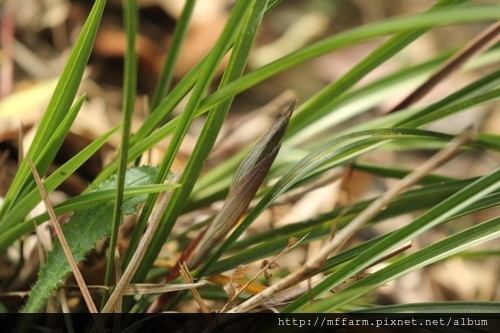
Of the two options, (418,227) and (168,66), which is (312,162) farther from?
(168,66)

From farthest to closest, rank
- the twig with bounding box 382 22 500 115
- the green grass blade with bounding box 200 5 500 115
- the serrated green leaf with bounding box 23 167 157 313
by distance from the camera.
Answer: the twig with bounding box 382 22 500 115 < the serrated green leaf with bounding box 23 167 157 313 < the green grass blade with bounding box 200 5 500 115

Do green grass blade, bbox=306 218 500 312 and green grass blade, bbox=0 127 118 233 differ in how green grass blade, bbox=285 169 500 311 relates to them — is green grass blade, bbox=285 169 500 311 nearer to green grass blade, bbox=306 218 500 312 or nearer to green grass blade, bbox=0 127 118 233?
green grass blade, bbox=306 218 500 312

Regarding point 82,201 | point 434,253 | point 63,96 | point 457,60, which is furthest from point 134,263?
point 457,60

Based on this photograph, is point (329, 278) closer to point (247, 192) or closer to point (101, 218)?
point (247, 192)

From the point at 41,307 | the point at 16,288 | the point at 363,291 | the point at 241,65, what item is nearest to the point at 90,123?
the point at 16,288

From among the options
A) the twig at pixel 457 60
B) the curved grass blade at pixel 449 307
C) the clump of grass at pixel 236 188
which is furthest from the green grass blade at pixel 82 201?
the twig at pixel 457 60

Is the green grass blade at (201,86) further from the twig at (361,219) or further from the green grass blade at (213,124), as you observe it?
the twig at (361,219)

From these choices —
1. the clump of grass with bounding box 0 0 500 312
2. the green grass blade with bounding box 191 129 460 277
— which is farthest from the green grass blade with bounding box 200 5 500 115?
the green grass blade with bounding box 191 129 460 277
